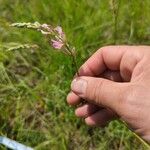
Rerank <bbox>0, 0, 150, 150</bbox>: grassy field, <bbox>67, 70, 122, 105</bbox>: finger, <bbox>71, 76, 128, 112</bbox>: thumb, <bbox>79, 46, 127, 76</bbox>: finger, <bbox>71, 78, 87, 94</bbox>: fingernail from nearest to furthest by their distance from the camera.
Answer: <bbox>71, 76, 128, 112</bbox>: thumb < <bbox>71, 78, 87, 94</bbox>: fingernail < <bbox>79, 46, 127, 76</bbox>: finger < <bbox>67, 70, 122, 105</bbox>: finger < <bbox>0, 0, 150, 150</bbox>: grassy field

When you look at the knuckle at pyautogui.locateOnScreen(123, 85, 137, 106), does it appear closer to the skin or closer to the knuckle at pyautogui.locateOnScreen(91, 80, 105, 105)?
Answer: the skin

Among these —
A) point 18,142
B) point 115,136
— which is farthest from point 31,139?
point 115,136

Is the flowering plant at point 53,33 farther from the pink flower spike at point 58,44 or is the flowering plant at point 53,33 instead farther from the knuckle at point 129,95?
the knuckle at point 129,95

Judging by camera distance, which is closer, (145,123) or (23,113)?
(145,123)

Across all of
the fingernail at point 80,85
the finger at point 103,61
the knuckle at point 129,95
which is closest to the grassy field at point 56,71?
the finger at point 103,61

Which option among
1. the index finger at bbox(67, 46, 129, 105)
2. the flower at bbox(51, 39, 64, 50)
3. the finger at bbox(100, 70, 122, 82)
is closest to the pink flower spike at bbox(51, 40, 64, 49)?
the flower at bbox(51, 39, 64, 50)

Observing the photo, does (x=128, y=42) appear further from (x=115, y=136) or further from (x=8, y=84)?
(x=8, y=84)

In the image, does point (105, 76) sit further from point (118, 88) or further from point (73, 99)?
point (118, 88)
